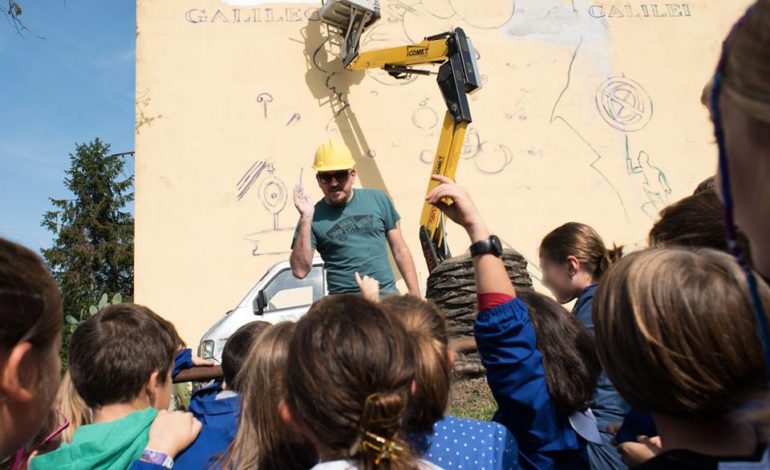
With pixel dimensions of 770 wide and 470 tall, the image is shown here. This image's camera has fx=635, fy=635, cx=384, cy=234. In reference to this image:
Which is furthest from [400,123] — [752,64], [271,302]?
[752,64]

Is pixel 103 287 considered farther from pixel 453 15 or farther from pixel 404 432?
pixel 404 432

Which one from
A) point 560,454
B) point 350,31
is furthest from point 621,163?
point 560,454

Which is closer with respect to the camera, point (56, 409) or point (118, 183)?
point (56, 409)

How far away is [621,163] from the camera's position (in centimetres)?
1021

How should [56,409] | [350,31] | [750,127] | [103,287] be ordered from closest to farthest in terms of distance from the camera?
[750,127]
[56,409]
[350,31]
[103,287]

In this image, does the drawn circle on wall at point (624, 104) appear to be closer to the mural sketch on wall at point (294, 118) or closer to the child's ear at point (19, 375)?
the mural sketch on wall at point (294, 118)

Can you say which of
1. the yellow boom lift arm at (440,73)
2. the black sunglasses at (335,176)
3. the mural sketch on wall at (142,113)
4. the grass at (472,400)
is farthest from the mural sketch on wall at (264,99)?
the grass at (472,400)

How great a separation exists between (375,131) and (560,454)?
833 centimetres

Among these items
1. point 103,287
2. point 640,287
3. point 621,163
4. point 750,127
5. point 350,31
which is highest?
point 350,31

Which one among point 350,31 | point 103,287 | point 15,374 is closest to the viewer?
point 15,374

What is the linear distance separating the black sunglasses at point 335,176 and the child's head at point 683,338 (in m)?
3.11

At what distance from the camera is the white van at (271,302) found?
7348 millimetres

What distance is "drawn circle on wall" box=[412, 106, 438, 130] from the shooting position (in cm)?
993

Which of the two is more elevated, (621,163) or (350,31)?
(350,31)
